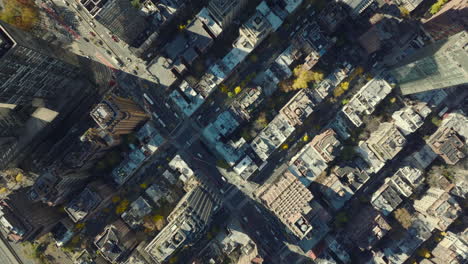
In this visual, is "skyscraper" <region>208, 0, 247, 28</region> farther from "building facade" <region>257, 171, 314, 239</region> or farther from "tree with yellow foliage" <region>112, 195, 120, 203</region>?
"tree with yellow foliage" <region>112, 195, 120, 203</region>

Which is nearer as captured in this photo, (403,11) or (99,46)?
(99,46)

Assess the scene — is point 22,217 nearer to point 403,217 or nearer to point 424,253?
point 403,217

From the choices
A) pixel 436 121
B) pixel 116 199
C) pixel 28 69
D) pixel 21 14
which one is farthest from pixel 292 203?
pixel 21 14

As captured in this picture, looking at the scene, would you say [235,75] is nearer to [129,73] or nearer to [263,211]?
[129,73]

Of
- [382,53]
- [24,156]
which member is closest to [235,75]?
[382,53]

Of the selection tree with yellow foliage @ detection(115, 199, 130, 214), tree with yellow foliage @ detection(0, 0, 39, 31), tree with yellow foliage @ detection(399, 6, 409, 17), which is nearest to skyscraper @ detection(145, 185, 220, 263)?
tree with yellow foliage @ detection(115, 199, 130, 214)

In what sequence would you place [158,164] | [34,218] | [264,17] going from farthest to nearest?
[158,164]
[264,17]
[34,218]

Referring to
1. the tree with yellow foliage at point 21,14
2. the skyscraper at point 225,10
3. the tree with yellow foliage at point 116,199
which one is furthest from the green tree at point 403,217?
the tree with yellow foliage at point 21,14
